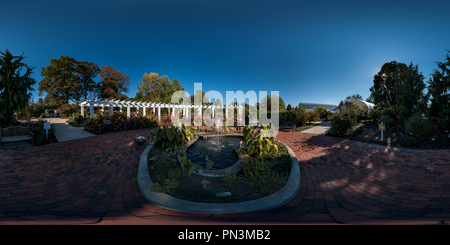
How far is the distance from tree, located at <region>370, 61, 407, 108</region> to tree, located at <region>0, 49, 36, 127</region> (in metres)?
26.9

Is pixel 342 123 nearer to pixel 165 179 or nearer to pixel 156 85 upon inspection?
pixel 165 179

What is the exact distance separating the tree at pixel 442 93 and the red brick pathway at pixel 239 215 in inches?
118

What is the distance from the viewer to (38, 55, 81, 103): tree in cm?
2219

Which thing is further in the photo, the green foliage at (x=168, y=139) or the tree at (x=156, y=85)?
the tree at (x=156, y=85)

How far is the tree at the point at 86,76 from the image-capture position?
24.4 m

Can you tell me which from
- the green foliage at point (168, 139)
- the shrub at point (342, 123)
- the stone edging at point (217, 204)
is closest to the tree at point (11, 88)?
the green foliage at point (168, 139)

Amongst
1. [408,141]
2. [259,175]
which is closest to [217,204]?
[259,175]

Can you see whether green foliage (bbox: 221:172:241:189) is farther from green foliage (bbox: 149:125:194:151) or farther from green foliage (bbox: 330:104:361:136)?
green foliage (bbox: 330:104:361:136)

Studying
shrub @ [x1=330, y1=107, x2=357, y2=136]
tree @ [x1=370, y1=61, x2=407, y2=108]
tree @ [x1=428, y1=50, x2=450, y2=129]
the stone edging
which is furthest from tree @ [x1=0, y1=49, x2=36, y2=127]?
tree @ [x1=370, y1=61, x2=407, y2=108]

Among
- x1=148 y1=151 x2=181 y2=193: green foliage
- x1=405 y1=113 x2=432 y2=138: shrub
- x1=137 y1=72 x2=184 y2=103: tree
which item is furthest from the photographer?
x1=137 y1=72 x2=184 y2=103: tree

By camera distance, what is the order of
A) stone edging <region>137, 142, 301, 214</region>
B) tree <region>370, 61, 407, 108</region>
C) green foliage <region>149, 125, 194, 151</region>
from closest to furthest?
1. stone edging <region>137, 142, 301, 214</region>
2. green foliage <region>149, 125, 194, 151</region>
3. tree <region>370, 61, 407, 108</region>

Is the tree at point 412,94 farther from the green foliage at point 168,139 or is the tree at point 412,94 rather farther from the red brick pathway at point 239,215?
the green foliage at point 168,139

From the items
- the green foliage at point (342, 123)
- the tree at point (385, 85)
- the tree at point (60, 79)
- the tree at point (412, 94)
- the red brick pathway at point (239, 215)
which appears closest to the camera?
the red brick pathway at point (239, 215)

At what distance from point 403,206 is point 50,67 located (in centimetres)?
3396
